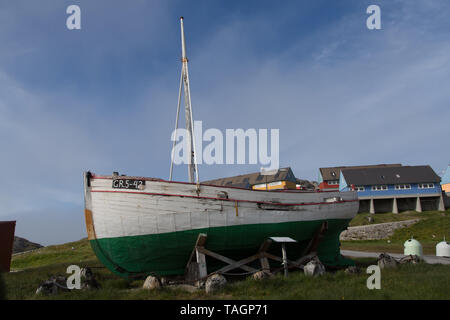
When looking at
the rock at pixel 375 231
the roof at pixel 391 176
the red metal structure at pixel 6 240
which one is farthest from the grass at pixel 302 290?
the roof at pixel 391 176

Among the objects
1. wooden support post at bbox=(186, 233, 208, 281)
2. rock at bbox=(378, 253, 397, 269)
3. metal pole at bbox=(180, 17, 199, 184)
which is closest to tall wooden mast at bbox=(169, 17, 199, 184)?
metal pole at bbox=(180, 17, 199, 184)

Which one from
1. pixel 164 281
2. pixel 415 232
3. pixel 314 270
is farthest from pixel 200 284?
pixel 415 232

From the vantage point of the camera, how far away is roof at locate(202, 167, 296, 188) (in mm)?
59875

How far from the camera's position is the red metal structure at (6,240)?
22.3m

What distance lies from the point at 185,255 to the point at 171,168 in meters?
4.40

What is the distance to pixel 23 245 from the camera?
57.2 m

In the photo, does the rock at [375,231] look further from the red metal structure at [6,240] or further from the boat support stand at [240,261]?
the red metal structure at [6,240]

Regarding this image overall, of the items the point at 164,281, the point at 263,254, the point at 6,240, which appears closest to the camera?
the point at 164,281

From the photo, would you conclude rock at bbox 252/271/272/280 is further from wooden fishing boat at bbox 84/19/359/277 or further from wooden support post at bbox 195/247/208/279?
wooden support post at bbox 195/247/208/279

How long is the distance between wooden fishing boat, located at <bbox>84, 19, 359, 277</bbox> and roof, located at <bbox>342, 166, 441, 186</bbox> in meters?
43.8

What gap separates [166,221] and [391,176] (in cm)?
5062

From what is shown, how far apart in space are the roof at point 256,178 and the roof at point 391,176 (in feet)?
33.7

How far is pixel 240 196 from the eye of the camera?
12875 mm

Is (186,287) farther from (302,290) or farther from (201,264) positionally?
(302,290)
